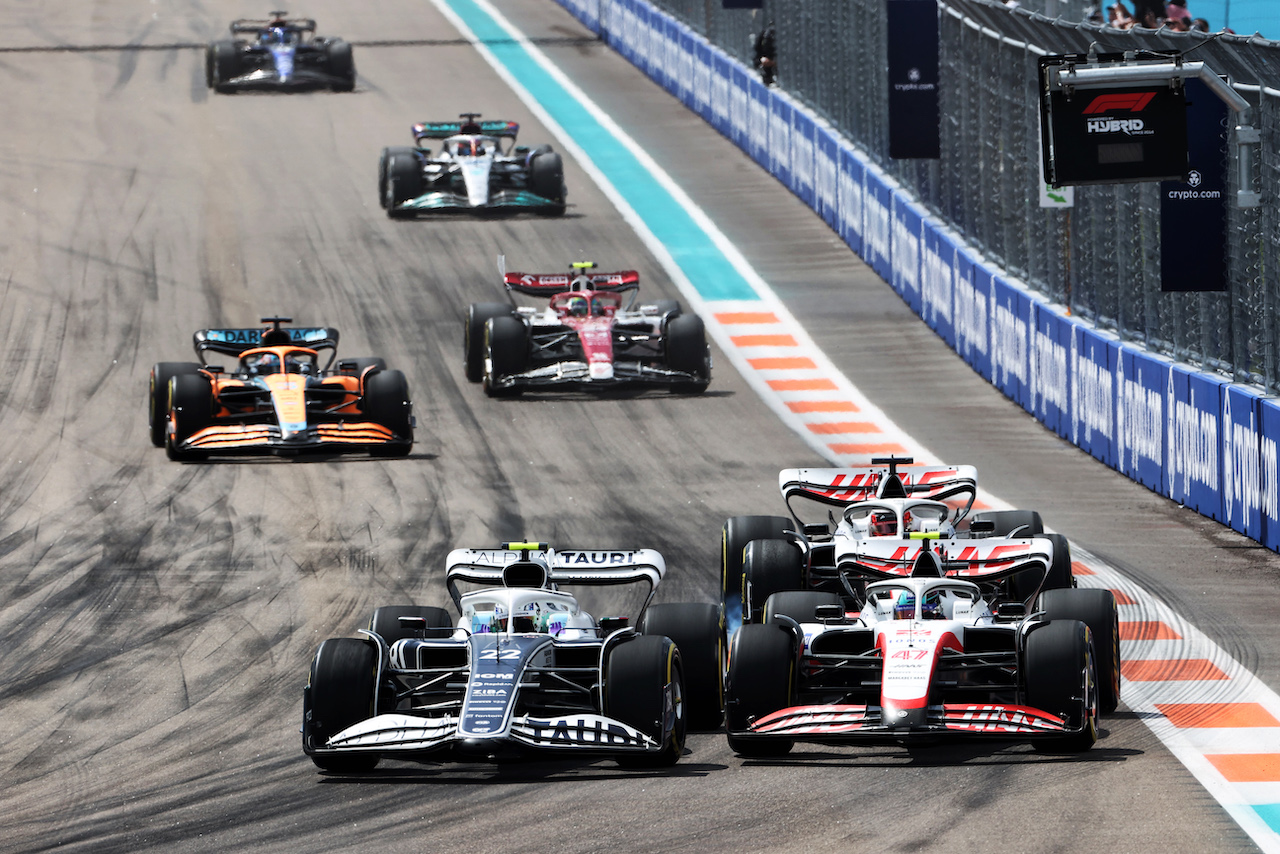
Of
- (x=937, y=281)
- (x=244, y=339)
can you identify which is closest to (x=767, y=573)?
(x=244, y=339)

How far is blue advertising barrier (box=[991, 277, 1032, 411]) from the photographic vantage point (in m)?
24.0

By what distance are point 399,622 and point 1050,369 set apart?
1183 cm

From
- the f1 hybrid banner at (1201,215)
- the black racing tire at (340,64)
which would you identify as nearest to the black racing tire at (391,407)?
the f1 hybrid banner at (1201,215)

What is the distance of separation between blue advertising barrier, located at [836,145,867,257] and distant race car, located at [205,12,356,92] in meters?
14.4

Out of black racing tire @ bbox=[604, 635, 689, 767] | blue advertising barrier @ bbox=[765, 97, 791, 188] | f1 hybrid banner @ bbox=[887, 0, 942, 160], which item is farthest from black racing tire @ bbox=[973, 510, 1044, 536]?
→ blue advertising barrier @ bbox=[765, 97, 791, 188]

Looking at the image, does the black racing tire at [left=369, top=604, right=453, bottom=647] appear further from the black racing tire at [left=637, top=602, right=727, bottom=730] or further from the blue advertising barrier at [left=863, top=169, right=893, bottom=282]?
the blue advertising barrier at [left=863, top=169, right=893, bottom=282]

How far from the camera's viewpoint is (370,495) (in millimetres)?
20219

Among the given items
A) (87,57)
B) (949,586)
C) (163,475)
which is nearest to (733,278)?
(163,475)

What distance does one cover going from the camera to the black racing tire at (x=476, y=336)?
82.8 feet

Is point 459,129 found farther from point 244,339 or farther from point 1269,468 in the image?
point 1269,468

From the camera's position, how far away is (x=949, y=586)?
12.5 m

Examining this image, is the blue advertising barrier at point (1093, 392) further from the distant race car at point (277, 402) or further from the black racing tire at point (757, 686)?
the black racing tire at point (757, 686)

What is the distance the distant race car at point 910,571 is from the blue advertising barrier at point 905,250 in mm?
13369

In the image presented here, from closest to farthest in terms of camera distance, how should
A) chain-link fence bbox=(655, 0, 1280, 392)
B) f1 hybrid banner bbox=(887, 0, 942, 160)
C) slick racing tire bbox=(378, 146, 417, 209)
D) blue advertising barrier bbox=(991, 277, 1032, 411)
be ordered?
1. chain-link fence bbox=(655, 0, 1280, 392)
2. blue advertising barrier bbox=(991, 277, 1032, 411)
3. f1 hybrid banner bbox=(887, 0, 942, 160)
4. slick racing tire bbox=(378, 146, 417, 209)
